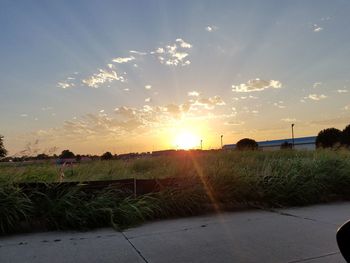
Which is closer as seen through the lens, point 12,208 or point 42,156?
point 12,208

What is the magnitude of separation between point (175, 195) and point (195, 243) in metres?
2.16

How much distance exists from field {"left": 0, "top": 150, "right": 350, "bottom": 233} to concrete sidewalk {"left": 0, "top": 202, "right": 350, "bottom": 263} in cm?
33

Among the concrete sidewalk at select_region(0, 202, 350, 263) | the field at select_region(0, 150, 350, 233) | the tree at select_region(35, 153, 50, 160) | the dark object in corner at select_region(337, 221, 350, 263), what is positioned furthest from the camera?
the tree at select_region(35, 153, 50, 160)

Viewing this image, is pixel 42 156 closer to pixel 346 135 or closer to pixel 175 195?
pixel 175 195

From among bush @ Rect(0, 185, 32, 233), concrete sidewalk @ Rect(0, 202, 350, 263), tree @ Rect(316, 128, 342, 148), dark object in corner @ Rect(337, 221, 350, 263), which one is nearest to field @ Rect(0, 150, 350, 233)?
bush @ Rect(0, 185, 32, 233)

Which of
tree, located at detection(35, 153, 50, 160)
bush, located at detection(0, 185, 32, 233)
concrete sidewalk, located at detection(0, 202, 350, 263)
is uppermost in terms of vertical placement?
tree, located at detection(35, 153, 50, 160)

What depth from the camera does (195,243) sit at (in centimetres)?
557

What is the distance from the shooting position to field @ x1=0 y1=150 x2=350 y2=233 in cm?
655

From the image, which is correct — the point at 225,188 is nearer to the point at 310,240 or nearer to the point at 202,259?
the point at 310,240

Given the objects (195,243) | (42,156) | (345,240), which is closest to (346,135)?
(42,156)

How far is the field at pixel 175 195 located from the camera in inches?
258

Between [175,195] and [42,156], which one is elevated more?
[42,156]

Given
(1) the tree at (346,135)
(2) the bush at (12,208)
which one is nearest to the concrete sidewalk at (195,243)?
(2) the bush at (12,208)

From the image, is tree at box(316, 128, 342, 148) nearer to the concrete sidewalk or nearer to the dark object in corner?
the concrete sidewalk
